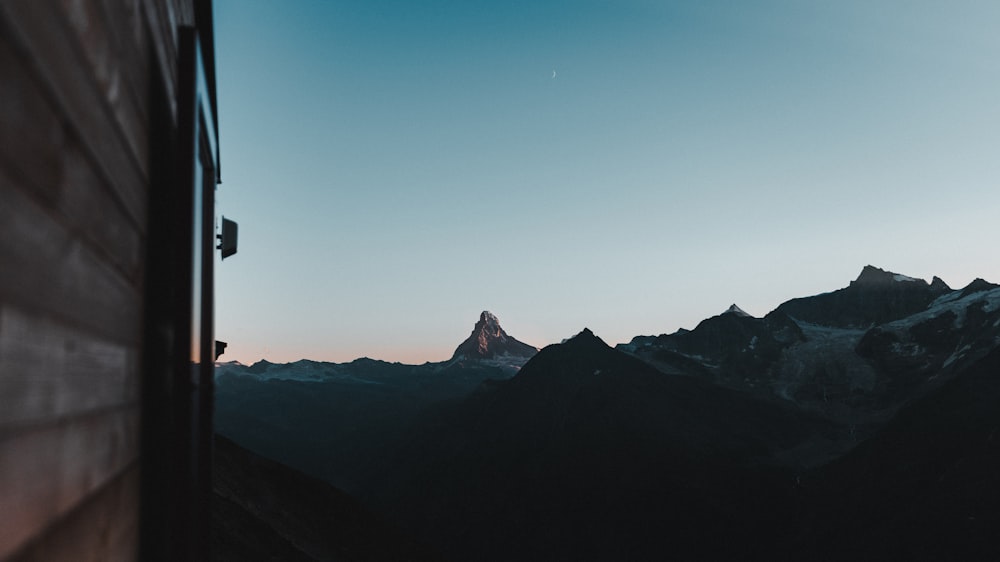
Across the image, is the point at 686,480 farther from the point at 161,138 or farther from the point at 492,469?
the point at 161,138

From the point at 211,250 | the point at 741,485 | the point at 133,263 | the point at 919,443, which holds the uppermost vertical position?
the point at 211,250

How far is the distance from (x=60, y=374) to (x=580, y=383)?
6129 inches

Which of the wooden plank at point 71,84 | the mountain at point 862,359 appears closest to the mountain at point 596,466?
the mountain at point 862,359

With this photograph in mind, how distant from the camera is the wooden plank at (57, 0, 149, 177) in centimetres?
143

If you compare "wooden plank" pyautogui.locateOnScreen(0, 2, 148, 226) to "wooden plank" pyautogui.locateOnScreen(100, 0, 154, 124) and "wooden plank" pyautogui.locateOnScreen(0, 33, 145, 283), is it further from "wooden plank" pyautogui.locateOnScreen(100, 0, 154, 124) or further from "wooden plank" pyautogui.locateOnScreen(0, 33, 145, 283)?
"wooden plank" pyautogui.locateOnScreen(100, 0, 154, 124)

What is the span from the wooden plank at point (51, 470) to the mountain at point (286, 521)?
56.0 ft

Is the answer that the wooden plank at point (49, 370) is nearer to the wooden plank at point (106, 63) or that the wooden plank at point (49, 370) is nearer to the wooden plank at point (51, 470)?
the wooden plank at point (51, 470)

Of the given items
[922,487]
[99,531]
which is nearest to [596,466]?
[922,487]

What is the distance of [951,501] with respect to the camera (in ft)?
264

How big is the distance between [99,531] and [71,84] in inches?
42.5

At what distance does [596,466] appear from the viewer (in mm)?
124000

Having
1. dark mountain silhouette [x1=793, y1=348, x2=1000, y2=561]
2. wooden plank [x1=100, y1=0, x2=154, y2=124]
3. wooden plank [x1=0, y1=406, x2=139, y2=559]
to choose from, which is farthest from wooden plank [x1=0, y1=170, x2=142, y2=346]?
dark mountain silhouette [x1=793, y1=348, x2=1000, y2=561]

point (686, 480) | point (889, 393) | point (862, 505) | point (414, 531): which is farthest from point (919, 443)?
point (414, 531)

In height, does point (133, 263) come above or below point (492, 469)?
above
